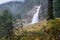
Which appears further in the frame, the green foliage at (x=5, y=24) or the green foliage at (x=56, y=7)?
the green foliage at (x=56, y=7)

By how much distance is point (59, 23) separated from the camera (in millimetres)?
6449

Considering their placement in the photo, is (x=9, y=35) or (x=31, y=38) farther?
(x=31, y=38)

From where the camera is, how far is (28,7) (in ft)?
99.8

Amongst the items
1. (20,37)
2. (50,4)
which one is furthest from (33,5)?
(20,37)

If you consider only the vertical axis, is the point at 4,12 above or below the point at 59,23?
above

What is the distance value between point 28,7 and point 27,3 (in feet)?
5.01

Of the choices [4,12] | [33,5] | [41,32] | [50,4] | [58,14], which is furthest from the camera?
[33,5]

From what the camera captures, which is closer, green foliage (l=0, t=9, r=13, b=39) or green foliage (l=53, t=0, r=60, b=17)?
green foliage (l=0, t=9, r=13, b=39)

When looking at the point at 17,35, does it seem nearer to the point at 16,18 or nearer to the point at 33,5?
the point at 16,18

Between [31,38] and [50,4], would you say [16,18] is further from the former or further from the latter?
[50,4]

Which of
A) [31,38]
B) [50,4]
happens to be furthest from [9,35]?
[50,4]

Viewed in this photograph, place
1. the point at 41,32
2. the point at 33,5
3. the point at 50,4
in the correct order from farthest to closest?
the point at 33,5 < the point at 50,4 < the point at 41,32

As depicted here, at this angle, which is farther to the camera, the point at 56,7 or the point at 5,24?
the point at 56,7

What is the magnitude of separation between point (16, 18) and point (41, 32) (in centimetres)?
89
